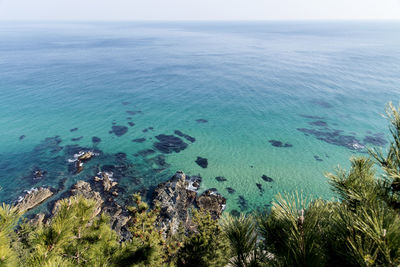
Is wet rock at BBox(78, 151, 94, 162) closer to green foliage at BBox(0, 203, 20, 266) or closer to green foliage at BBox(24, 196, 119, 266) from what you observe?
green foliage at BBox(24, 196, 119, 266)

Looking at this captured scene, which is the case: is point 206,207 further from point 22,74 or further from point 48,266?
point 22,74

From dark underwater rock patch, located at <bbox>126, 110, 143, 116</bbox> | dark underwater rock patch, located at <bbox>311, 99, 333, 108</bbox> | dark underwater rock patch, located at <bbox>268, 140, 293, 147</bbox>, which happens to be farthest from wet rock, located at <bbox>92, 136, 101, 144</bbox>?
dark underwater rock patch, located at <bbox>311, 99, 333, 108</bbox>

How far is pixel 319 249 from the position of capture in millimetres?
3906

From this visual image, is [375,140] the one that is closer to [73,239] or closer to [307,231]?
[307,231]

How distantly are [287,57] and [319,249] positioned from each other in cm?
10783

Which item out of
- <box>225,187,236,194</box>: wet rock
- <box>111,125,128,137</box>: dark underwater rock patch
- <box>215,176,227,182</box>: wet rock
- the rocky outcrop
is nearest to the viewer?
the rocky outcrop

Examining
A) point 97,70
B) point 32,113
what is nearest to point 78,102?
point 32,113

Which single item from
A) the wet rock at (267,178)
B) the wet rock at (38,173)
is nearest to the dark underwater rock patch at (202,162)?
the wet rock at (267,178)

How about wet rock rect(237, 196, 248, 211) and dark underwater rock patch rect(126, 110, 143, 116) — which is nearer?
wet rock rect(237, 196, 248, 211)

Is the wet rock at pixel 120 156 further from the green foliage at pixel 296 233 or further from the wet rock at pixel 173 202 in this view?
the green foliage at pixel 296 233

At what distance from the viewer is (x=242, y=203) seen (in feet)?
83.1

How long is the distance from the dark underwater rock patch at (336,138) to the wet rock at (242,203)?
22167 millimetres

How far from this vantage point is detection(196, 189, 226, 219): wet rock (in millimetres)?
23734

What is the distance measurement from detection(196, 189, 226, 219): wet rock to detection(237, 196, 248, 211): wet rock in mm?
1957
